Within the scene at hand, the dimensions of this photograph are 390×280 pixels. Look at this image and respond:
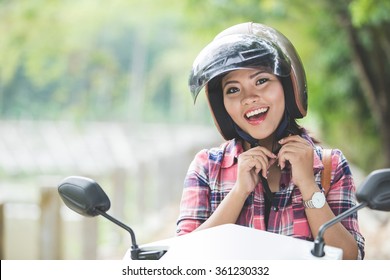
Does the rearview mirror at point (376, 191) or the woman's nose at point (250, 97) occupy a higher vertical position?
the woman's nose at point (250, 97)

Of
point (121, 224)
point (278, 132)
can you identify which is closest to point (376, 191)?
point (278, 132)

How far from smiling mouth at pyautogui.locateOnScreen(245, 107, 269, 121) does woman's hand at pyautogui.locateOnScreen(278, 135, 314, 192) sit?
0.13m

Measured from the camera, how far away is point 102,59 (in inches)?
497

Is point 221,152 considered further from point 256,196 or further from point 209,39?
point 209,39

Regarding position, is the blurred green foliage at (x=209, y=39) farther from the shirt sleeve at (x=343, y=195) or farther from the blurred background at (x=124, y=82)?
the shirt sleeve at (x=343, y=195)

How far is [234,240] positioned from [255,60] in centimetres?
58

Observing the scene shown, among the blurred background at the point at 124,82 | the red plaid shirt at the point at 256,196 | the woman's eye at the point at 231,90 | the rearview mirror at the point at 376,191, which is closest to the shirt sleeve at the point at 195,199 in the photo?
the red plaid shirt at the point at 256,196

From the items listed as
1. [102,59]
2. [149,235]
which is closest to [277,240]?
[149,235]

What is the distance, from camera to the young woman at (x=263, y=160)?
208 cm

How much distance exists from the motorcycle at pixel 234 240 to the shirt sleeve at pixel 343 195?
38 centimetres

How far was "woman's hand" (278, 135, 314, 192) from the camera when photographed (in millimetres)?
2068

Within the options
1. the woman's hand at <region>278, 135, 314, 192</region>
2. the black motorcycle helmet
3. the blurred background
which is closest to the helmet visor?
the black motorcycle helmet

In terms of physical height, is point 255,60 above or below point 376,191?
→ above

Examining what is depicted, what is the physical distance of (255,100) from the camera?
2.17 meters
